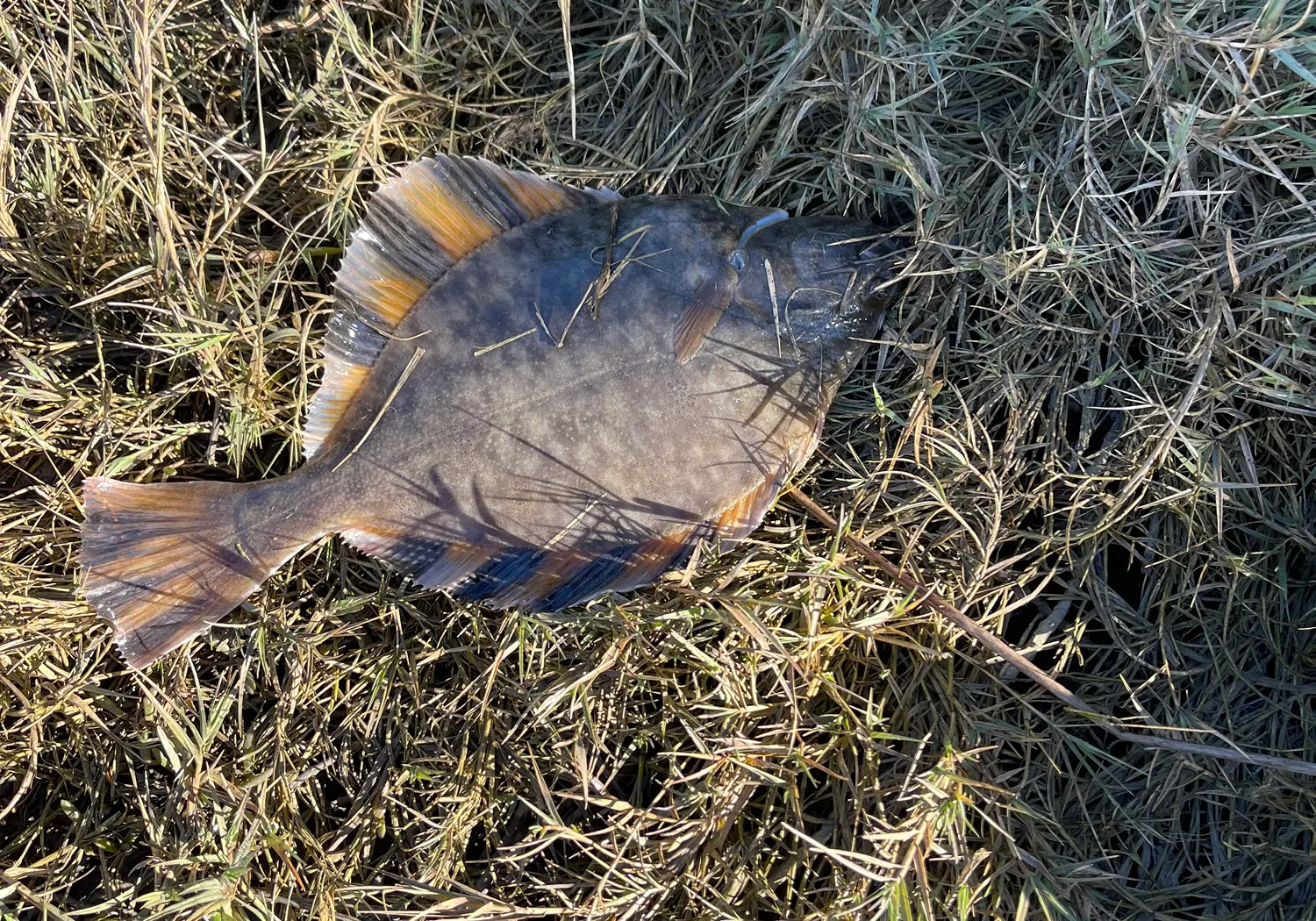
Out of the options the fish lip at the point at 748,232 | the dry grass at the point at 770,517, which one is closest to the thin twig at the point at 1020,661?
the dry grass at the point at 770,517

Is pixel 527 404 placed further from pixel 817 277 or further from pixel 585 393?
pixel 817 277

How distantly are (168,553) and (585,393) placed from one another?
1235mm

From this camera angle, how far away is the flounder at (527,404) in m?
2.19

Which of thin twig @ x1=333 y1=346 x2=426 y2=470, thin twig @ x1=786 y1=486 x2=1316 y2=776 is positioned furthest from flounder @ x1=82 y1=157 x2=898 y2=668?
thin twig @ x1=786 y1=486 x2=1316 y2=776

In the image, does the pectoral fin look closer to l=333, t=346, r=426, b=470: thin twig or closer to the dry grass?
the dry grass

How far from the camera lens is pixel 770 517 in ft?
8.14

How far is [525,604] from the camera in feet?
7.38

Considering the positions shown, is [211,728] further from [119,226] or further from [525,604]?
[119,226]

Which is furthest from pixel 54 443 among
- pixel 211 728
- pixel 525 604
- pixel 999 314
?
pixel 999 314

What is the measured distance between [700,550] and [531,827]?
968mm

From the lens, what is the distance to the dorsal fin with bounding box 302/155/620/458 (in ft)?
7.40

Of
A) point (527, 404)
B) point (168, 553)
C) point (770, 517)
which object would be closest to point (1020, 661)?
point (770, 517)

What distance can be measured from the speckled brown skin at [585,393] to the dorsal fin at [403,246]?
0.05 meters

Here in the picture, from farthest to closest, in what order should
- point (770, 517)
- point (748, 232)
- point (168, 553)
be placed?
1. point (770, 517)
2. point (748, 232)
3. point (168, 553)
